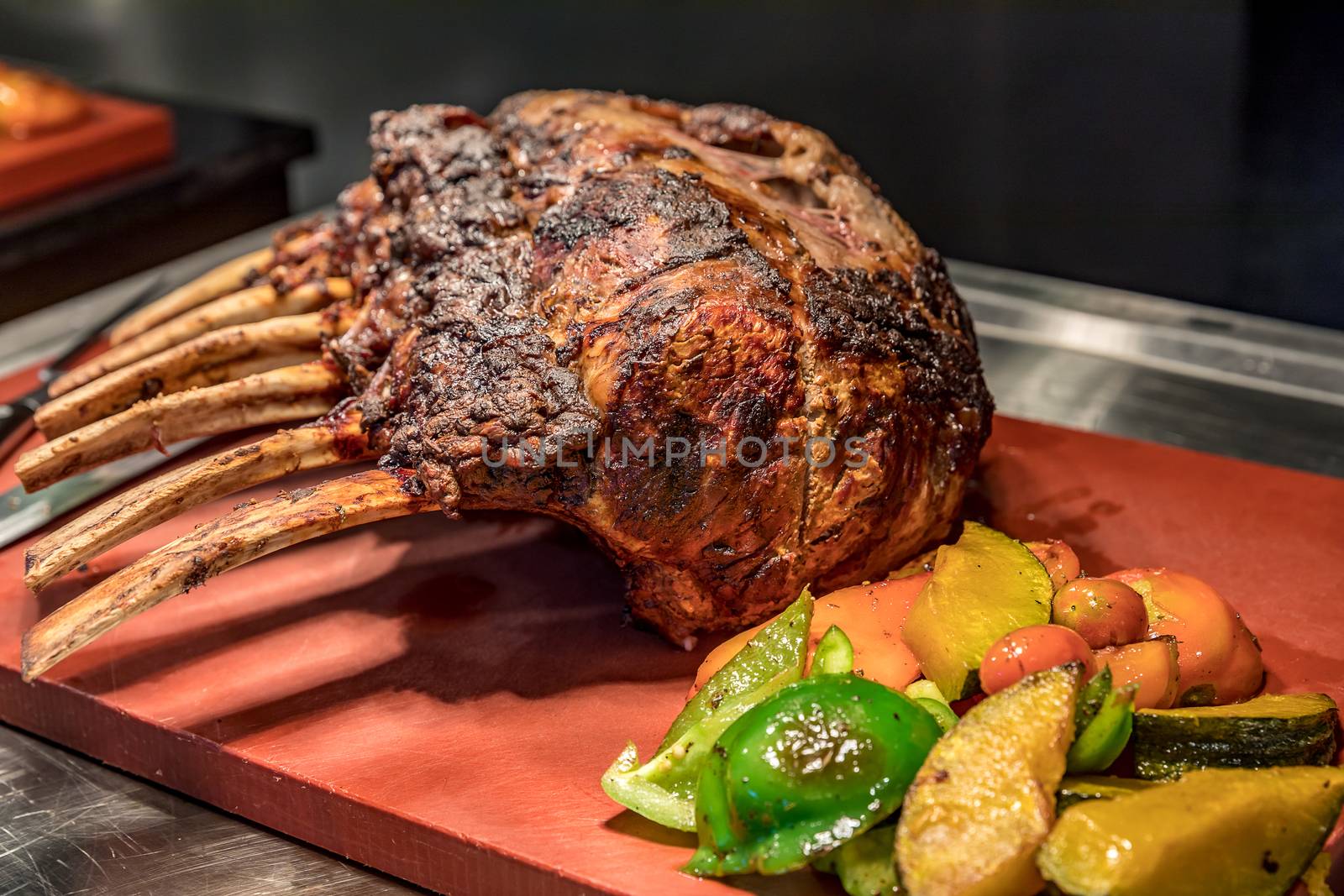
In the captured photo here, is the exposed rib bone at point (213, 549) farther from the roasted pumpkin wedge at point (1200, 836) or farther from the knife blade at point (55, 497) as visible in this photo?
the roasted pumpkin wedge at point (1200, 836)

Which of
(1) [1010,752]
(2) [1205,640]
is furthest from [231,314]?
(2) [1205,640]

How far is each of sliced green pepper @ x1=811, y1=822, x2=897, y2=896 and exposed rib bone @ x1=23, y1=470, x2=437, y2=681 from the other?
981 millimetres

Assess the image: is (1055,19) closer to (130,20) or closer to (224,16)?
(224,16)

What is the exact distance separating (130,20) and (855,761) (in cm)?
686

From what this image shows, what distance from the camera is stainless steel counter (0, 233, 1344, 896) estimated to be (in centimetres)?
227

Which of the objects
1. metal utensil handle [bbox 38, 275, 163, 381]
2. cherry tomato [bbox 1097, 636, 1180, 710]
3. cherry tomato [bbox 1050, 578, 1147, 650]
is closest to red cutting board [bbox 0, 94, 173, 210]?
metal utensil handle [bbox 38, 275, 163, 381]

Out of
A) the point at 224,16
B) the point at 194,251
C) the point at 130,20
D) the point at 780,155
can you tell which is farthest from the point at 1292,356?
the point at 130,20

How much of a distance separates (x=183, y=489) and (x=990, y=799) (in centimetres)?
153

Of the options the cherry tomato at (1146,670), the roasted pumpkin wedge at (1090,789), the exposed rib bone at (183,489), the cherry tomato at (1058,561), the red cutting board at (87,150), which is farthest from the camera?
the red cutting board at (87,150)

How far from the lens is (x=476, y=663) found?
2637 millimetres

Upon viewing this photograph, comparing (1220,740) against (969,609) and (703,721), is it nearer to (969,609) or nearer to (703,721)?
(969,609)

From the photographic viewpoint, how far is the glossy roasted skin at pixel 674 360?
237 centimetres

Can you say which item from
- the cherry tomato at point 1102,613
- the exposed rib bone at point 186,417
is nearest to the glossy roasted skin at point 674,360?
the exposed rib bone at point 186,417

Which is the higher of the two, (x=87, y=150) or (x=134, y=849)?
(x=87, y=150)
